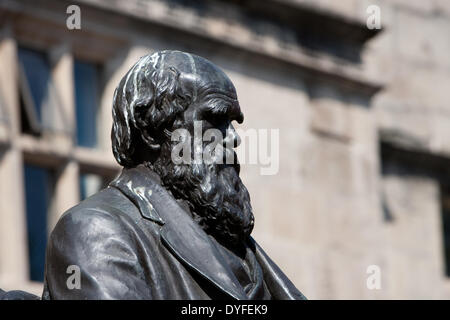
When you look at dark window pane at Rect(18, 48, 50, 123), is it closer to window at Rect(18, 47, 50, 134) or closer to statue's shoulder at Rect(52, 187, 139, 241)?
window at Rect(18, 47, 50, 134)

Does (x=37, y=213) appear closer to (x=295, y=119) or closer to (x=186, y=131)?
(x=295, y=119)

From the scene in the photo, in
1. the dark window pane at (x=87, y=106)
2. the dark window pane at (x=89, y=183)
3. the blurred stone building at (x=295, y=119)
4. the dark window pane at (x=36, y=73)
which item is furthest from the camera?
the dark window pane at (x=87, y=106)

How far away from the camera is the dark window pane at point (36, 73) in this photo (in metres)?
13.4

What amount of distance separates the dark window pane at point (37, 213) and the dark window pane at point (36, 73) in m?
0.39

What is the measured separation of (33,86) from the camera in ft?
44.1

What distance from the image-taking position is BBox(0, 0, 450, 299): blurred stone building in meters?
13.2

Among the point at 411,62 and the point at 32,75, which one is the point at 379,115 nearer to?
the point at 411,62

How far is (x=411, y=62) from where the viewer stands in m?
16.1

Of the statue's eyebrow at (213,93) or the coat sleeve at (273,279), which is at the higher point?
the statue's eyebrow at (213,93)

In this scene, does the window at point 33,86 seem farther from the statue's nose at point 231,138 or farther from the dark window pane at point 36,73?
the statue's nose at point 231,138

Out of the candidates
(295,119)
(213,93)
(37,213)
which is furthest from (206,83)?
(295,119)

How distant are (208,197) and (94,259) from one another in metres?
0.46

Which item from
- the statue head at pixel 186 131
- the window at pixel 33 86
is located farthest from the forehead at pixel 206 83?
the window at pixel 33 86

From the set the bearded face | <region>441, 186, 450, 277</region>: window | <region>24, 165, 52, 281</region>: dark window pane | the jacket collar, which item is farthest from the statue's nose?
<region>441, 186, 450, 277</region>: window
